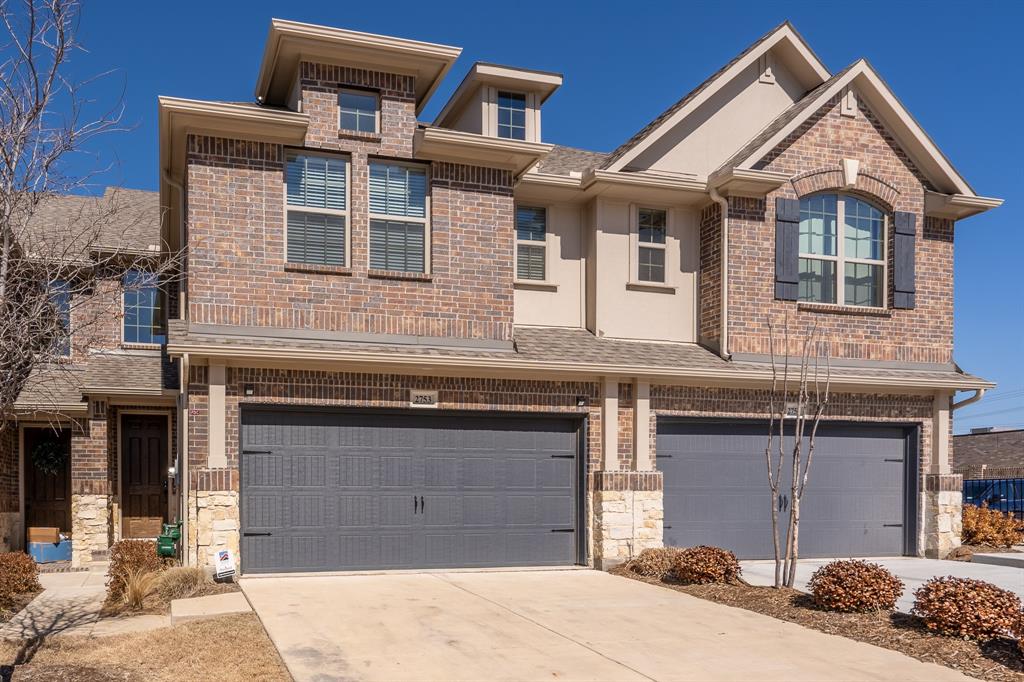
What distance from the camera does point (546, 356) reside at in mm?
14750

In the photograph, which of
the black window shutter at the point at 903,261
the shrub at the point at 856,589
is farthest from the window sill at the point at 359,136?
the black window shutter at the point at 903,261

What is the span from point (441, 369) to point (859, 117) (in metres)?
9.18

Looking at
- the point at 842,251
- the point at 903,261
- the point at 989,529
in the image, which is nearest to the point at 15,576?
the point at 842,251

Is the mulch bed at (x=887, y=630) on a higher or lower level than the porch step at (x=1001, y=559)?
higher

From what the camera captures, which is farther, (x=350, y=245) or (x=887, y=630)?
(x=350, y=245)

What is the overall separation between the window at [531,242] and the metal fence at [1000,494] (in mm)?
11156

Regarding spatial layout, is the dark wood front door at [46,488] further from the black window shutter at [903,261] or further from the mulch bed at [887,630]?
the black window shutter at [903,261]

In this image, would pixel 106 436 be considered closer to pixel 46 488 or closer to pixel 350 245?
pixel 46 488

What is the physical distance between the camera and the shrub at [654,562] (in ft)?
45.6

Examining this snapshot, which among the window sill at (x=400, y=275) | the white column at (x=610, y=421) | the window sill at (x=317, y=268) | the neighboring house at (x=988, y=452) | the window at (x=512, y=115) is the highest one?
the window at (x=512, y=115)

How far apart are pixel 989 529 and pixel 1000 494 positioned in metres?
4.97

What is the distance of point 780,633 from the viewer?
32.6ft

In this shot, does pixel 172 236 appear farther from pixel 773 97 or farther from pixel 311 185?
pixel 773 97

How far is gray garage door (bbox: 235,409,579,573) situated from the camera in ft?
44.4
